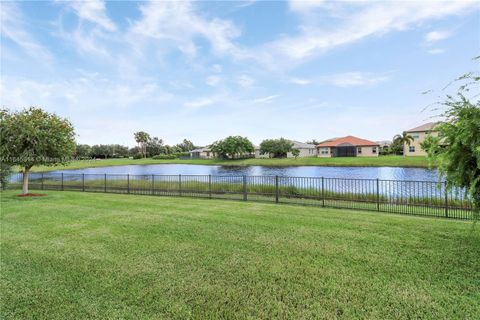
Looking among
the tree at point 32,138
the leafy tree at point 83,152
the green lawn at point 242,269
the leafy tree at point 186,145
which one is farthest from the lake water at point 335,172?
the leafy tree at point 186,145

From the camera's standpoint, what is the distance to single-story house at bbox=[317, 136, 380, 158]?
64312mm

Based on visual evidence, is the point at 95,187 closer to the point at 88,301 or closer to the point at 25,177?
the point at 25,177

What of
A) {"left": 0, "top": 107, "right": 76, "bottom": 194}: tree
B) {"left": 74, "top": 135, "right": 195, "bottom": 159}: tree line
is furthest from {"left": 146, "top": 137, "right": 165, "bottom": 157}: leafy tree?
{"left": 0, "top": 107, "right": 76, "bottom": 194}: tree

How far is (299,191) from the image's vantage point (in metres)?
12.2

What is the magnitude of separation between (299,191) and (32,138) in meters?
13.2

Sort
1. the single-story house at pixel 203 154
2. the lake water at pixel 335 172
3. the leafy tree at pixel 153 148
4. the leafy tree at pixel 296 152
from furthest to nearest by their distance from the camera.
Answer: the leafy tree at pixel 153 148 → the single-story house at pixel 203 154 → the leafy tree at pixel 296 152 → the lake water at pixel 335 172

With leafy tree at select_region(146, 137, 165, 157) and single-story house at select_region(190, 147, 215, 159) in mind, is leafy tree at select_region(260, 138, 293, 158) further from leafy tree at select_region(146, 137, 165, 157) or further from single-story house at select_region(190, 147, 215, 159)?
leafy tree at select_region(146, 137, 165, 157)

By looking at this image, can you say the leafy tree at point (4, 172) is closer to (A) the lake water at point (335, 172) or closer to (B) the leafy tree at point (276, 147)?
(A) the lake water at point (335, 172)

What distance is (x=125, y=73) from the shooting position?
727 inches

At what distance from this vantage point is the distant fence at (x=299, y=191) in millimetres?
8815

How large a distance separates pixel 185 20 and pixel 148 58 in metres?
Answer: 5.74

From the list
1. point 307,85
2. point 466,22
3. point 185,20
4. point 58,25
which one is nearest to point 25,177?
point 58,25

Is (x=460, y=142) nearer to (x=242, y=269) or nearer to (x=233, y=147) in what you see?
(x=242, y=269)

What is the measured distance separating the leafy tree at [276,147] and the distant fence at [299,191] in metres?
53.2
